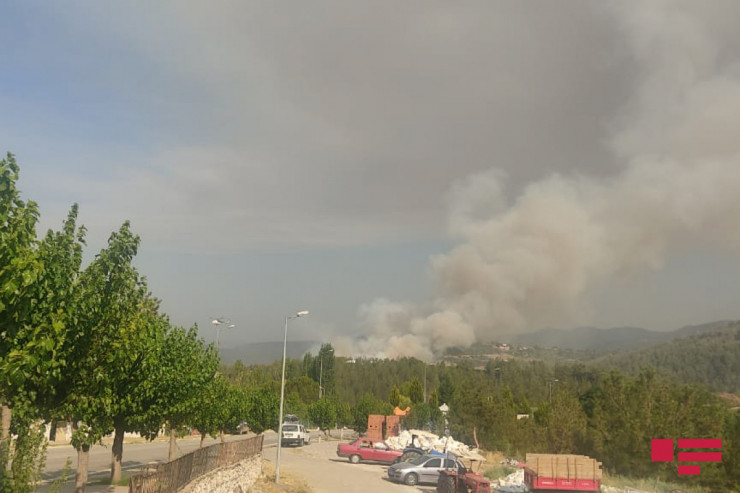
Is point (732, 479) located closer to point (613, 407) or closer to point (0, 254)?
point (613, 407)

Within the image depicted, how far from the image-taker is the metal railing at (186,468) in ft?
40.5

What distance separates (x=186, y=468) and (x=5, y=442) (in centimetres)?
591

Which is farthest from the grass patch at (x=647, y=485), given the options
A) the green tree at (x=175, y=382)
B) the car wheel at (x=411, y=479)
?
the green tree at (x=175, y=382)

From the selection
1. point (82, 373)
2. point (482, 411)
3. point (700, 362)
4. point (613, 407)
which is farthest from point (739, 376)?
point (82, 373)

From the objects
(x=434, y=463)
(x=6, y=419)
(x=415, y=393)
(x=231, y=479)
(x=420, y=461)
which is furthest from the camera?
(x=415, y=393)

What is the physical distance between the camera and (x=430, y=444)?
5897 cm

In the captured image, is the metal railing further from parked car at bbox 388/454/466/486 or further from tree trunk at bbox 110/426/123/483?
parked car at bbox 388/454/466/486

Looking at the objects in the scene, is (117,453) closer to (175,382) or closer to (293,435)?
(175,382)

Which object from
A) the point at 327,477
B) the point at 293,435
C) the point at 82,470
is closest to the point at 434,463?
the point at 327,477

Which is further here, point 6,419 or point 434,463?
point 434,463

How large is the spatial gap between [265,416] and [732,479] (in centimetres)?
3584

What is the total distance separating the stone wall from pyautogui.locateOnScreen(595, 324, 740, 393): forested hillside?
397 feet

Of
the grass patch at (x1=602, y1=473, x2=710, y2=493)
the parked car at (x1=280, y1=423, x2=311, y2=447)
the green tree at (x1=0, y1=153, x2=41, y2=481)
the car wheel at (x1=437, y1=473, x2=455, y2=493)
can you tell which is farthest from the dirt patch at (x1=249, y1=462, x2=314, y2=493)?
the parked car at (x1=280, y1=423, x2=311, y2=447)

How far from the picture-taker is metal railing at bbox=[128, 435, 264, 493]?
12344 mm
